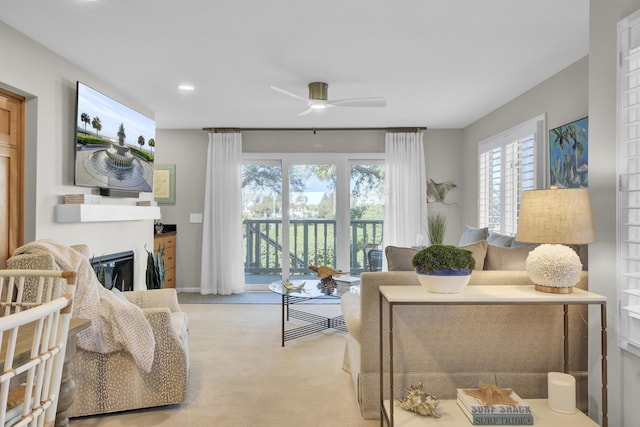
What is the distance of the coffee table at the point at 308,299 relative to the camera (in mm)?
3457

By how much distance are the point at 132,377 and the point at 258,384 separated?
801 millimetres

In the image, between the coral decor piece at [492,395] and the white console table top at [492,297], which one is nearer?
the white console table top at [492,297]

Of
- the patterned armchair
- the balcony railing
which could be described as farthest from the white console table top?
the balcony railing

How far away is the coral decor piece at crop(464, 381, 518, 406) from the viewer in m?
1.95

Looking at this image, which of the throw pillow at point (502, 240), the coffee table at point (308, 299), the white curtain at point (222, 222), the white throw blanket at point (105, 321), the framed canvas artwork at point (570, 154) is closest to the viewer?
the white throw blanket at point (105, 321)

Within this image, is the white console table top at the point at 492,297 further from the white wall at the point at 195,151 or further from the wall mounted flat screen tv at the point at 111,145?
the white wall at the point at 195,151

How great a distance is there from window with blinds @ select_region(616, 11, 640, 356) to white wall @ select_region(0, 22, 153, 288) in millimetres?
3559

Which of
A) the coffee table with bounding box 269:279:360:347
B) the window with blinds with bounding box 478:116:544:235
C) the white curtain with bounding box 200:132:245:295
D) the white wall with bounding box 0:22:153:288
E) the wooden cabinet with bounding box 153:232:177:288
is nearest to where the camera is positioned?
the white wall with bounding box 0:22:153:288

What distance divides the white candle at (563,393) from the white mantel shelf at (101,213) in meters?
3.40

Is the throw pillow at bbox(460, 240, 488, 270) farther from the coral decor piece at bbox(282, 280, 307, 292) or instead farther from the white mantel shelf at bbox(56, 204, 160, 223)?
the white mantel shelf at bbox(56, 204, 160, 223)

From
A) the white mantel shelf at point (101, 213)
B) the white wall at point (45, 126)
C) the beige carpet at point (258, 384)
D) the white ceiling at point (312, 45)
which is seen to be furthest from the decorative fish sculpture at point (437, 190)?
the white wall at point (45, 126)

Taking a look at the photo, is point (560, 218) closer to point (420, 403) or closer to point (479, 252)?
point (479, 252)

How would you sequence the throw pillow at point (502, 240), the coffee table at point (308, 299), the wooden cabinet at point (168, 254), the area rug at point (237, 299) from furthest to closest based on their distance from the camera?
the wooden cabinet at point (168, 254) → the area rug at point (237, 299) → the coffee table at point (308, 299) → the throw pillow at point (502, 240)

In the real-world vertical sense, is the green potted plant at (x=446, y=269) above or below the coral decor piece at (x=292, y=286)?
above
